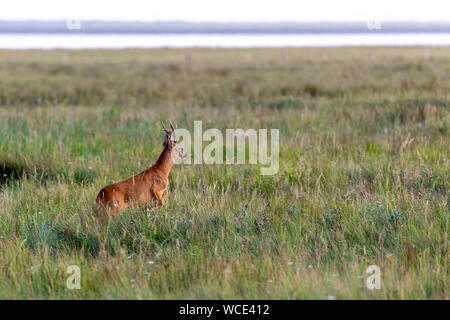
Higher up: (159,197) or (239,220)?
(159,197)

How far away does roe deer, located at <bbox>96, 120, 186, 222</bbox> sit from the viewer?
432 centimetres

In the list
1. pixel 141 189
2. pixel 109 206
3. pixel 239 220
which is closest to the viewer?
pixel 109 206

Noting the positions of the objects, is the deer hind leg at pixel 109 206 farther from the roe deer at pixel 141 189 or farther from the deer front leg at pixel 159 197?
the deer front leg at pixel 159 197

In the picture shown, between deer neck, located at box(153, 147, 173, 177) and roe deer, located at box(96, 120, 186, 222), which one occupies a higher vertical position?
deer neck, located at box(153, 147, 173, 177)

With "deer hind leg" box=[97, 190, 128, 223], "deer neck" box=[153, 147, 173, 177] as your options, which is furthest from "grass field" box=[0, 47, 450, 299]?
"deer neck" box=[153, 147, 173, 177]

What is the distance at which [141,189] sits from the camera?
452 centimetres

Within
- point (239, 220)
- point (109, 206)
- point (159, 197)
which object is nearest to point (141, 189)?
point (159, 197)

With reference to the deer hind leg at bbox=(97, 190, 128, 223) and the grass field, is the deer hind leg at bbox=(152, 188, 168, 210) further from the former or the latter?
the deer hind leg at bbox=(97, 190, 128, 223)

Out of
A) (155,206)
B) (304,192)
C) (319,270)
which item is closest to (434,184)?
(304,192)

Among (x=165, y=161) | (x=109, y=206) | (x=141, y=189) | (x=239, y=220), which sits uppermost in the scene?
(x=165, y=161)

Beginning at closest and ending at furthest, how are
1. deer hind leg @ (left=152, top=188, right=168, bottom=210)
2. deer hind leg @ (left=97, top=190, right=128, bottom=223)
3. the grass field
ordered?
the grass field → deer hind leg @ (left=97, top=190, right=128, bottom=223) → deer hind leg @ (left=152, top=188, right=168, bottom=210)

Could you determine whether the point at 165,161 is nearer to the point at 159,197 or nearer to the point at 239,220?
the point at 159,197

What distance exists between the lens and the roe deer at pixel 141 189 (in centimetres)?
432
